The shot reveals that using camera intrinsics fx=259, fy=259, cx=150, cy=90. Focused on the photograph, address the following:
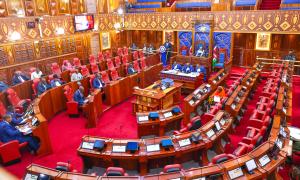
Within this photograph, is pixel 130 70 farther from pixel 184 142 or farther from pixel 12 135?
pixel 184 142

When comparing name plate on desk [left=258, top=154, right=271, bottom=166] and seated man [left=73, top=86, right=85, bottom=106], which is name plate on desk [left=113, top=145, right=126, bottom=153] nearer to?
name plate on desk [left=258, top=154, right=271, bottom=166]

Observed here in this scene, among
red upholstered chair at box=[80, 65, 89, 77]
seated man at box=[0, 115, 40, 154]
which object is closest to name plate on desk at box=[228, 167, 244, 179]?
seated man at box=[0, 115, 40, 154]

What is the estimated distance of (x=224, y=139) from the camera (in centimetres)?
754

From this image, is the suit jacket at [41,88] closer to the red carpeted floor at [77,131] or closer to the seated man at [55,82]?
the seated man at [55,82]

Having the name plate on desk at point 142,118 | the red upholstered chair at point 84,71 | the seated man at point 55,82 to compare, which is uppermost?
the red upholstered chair at point 84,71

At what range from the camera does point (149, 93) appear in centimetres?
992

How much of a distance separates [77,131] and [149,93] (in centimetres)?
297

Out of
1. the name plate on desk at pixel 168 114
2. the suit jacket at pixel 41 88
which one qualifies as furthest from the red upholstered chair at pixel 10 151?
the name plate on desk at pixel 168 114

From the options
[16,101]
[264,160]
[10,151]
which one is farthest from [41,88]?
[264,160]

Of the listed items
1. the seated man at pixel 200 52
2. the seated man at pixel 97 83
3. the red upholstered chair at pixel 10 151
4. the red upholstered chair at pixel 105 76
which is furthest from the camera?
the seated man at pixel 200 52

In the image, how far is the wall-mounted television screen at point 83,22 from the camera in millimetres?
15898

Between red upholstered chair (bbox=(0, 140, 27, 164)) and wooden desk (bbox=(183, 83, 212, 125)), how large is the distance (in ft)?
17.5

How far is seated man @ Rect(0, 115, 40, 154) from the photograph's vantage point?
22.9 ft

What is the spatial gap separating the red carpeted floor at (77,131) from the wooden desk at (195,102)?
5.38 feet
